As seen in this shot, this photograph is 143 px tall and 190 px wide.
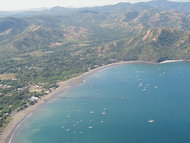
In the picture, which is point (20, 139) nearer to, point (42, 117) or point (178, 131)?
point (42, 117)

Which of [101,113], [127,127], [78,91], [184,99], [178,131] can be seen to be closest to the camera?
[178,131]

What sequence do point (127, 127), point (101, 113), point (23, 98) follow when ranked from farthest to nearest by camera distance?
point (23, 98) → point (101, 113) → point (127, 127)

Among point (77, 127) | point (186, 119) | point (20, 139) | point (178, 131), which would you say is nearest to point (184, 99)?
point (186, 119)

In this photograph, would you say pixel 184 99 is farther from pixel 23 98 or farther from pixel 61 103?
pixel 23 98

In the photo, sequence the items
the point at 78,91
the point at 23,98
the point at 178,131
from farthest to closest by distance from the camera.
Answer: the point at 78,91, the point at 23,98, the point at 178,131

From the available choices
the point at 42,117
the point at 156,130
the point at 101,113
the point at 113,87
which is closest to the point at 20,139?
the point at 42,117

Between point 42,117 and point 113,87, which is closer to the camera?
point 42,117
